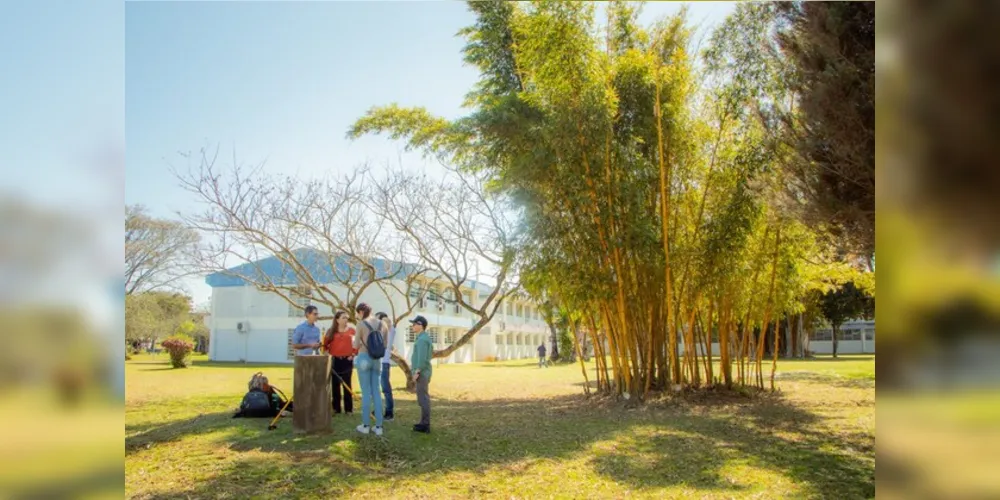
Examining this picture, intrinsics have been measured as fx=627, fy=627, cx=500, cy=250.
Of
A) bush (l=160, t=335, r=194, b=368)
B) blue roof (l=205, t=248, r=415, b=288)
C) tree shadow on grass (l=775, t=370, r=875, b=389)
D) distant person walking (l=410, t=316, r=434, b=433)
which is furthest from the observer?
bush (l=160, t=335, r=194, b=368)

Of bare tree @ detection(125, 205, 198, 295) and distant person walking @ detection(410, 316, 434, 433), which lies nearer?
distant person walking @ detection(410, 316, 434, 433)

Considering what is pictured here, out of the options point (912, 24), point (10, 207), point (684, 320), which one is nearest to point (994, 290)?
point (912, 24)

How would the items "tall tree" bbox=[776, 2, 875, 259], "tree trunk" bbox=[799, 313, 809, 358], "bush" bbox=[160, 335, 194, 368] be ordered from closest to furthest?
"tall tree" bbox=[776, 2, 875, 259] < "bush" bbox=[160, 335, 194, 368] < "tree trunk" bbox=[799, 313, 809, 358]

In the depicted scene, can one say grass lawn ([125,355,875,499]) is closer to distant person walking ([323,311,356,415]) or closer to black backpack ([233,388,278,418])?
black backpack ([233,388,278,418])

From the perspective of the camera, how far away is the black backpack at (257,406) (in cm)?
580

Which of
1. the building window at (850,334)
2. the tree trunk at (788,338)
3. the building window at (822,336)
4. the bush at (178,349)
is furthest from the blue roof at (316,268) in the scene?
the building window at (822,336)

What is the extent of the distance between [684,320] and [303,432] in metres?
5.91

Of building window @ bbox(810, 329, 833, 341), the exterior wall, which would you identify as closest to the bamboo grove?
the exterior wall

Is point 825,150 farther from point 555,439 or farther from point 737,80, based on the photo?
point 737,80

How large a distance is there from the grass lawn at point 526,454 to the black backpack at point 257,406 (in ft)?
0.72

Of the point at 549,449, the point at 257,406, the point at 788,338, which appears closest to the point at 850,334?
the point at 788,338

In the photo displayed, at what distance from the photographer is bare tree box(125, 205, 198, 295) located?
10594mm

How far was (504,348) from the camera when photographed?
29453 mm

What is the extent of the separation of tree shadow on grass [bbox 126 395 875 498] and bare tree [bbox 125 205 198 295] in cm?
544
